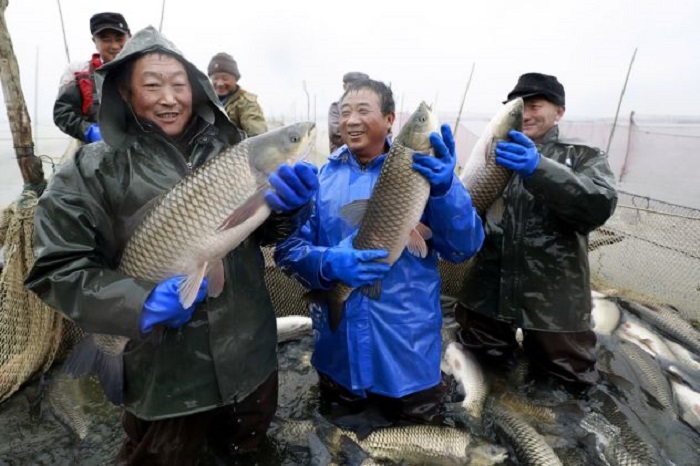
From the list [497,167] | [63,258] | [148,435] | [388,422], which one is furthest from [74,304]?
[497,167]

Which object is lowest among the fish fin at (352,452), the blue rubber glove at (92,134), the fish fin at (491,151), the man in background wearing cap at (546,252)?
the fish fin at (352,452)

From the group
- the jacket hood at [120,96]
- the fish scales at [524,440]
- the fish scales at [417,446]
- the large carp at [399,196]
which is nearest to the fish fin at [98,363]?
the jacket hood at [120,96]

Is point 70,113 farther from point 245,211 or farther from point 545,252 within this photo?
point 545,252

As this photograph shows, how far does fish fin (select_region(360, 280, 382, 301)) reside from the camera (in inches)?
110

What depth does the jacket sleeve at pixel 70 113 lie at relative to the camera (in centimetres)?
442

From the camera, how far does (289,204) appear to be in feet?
7.30

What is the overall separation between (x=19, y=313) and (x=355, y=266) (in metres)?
3.20

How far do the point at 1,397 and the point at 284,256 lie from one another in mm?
2829

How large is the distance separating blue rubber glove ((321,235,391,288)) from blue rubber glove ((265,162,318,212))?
1.79 feet

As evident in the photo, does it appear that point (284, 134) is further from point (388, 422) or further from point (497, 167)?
point (388, 422)

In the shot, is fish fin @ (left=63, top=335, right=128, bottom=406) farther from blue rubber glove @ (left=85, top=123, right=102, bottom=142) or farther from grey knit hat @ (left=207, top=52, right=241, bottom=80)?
grey knit hat @ (left=207, top=52, right=241, bottom=80)

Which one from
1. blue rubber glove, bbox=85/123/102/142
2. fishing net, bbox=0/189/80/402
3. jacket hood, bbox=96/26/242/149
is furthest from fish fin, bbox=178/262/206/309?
blue rubber glove, bbox=85/123/102/142

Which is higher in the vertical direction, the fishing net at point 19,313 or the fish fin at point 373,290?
A: the fish fin at point 373,290

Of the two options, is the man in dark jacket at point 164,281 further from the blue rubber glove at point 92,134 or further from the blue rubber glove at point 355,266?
the blue rubber glove at point 92,134
